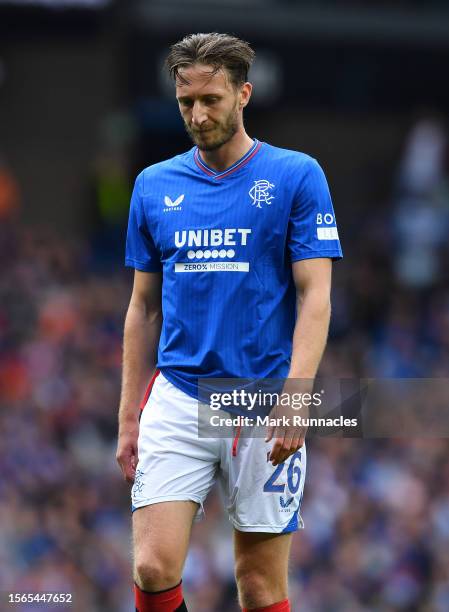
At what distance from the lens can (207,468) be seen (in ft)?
15.1

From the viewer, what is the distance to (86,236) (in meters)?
17.2

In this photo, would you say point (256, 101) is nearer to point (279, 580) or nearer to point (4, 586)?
point (4, 586)

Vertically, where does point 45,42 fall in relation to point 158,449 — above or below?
above

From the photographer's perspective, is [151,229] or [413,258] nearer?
[151,229]

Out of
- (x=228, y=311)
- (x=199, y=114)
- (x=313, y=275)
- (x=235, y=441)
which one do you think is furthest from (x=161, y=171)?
(x=235, y=441)

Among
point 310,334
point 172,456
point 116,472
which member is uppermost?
point 310,334

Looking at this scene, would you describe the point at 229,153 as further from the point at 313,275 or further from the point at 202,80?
the point at 313,275

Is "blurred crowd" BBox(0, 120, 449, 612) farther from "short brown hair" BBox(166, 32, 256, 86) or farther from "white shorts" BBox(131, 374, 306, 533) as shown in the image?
"short brown hair" BBox(166, 32, 256, 86)

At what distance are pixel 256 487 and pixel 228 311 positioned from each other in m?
0.64

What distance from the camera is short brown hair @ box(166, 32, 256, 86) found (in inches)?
176

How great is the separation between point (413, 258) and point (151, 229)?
507 inches

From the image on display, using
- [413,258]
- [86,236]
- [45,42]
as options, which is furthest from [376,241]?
[45,42]

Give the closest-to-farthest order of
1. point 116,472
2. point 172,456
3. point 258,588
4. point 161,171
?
point 172,456 < point 258,588 < point 161,171 < point 116,472

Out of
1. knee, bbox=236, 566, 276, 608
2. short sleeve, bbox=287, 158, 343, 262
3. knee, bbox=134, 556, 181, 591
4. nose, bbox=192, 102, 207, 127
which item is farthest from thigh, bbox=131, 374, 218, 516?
nose, bbox=192, 102, 207, 127
